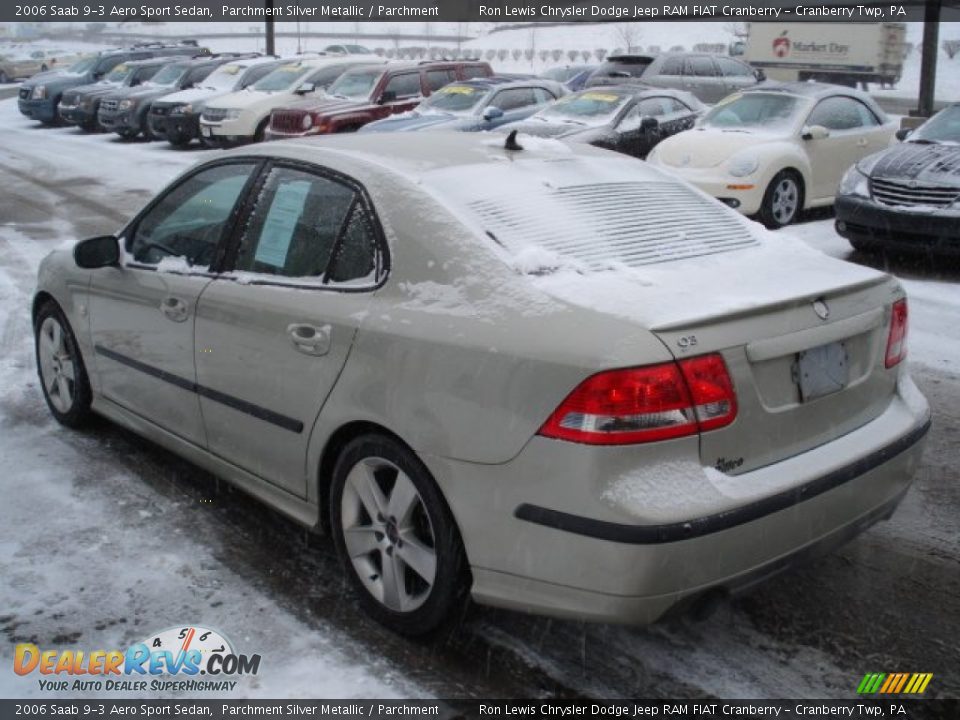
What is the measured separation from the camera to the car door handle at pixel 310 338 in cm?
334

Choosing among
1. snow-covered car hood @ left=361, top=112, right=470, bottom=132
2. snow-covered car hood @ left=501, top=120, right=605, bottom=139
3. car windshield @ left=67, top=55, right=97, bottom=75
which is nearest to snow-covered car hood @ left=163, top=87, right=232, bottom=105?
snow-covered car hood @ left=361, top=112, right=470, bottom=132

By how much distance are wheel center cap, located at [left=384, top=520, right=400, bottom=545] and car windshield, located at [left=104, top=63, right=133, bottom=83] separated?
78.4 ft

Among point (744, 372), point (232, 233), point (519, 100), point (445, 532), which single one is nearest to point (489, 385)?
point (445, 532)

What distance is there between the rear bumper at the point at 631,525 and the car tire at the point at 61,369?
275 centimetres

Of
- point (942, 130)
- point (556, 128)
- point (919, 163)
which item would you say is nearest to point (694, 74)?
point (556, 128)

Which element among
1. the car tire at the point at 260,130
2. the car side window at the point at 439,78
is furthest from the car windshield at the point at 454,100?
the car tire at the point at 260,130

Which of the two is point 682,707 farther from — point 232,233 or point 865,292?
point 232,233

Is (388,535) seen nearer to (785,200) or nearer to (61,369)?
(61,369)

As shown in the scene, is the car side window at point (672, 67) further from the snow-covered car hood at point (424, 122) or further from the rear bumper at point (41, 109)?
the rear bumper at point (41, 109)

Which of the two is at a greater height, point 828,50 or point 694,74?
point 828,50

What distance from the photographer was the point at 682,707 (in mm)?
2902

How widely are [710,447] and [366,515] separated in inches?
48.4

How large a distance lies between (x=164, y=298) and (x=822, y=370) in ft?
8.56

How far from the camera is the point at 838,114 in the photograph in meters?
12.0
